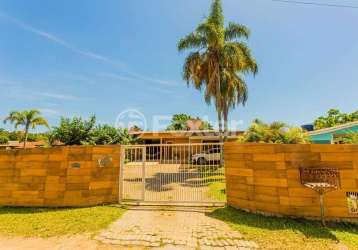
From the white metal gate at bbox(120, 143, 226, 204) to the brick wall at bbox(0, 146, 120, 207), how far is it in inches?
15.3

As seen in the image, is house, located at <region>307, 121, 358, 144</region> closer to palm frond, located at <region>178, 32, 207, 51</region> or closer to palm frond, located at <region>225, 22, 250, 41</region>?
palm frond, located at <region>225, 22, 250, 41</region>

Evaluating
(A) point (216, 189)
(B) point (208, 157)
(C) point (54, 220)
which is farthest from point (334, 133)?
(C) point (54, 220)

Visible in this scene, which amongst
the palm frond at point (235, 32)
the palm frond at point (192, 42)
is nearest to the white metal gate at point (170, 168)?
the palm frond at point (192, 42)

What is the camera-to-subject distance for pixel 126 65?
1417cm

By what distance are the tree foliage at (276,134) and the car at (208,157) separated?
280 cm

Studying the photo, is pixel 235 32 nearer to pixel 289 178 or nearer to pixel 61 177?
pixel 289 178

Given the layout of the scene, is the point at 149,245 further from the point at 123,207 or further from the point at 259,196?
the point at 259,196

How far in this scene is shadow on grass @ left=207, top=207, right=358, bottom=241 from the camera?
12.6 ft

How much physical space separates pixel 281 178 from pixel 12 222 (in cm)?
661

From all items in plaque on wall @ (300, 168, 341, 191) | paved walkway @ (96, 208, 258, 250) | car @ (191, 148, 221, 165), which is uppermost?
car @ (191, 148, 221, 165)

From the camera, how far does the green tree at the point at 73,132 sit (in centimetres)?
1027

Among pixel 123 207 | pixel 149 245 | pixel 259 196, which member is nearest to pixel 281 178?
pixel 259 196

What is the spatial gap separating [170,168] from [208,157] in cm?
129

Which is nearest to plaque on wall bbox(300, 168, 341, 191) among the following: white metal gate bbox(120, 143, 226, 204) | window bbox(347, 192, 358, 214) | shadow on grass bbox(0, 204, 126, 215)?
window bbox(347, 192, 358, 214)
